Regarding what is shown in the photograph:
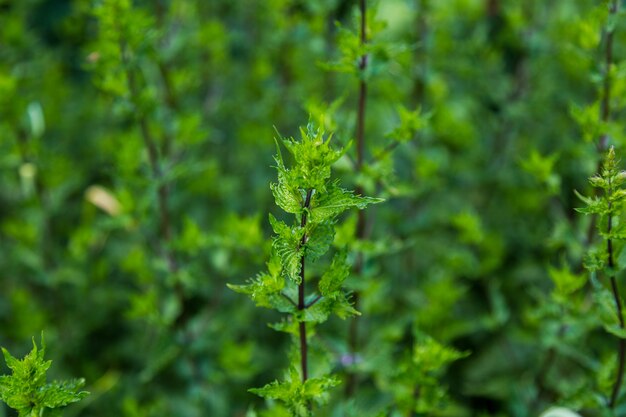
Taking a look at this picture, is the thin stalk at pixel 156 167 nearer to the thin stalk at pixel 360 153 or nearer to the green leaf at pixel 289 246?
the thin stalk at pixel 360 153

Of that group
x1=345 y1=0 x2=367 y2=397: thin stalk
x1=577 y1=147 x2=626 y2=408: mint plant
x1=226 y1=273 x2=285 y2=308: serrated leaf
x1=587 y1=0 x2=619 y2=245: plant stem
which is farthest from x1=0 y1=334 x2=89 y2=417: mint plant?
x1=587 y1=0 x2=619 y2=245: plant stem

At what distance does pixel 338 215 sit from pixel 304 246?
3.01ft

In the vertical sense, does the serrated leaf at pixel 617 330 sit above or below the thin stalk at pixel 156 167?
below

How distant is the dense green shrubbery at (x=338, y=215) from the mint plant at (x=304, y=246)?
0.58 ft

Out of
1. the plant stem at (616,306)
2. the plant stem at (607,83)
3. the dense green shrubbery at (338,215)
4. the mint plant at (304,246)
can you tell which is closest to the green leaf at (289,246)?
the mint plant at (304,246)

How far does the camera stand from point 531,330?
2258mm

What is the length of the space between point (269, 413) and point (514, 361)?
46.6 inches

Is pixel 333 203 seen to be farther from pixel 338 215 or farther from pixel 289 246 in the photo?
pixel 338 215

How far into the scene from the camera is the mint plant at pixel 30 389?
45.4 inches

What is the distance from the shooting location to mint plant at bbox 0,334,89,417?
3.78 feet

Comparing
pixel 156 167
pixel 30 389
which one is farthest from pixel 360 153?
pixel 30 389

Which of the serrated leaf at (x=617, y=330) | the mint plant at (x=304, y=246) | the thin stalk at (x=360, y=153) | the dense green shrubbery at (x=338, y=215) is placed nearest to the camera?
the mint plant at (x=304, y=246)

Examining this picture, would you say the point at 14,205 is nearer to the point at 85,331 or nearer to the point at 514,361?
the point at 85,331

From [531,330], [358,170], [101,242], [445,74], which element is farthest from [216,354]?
[445,74]
